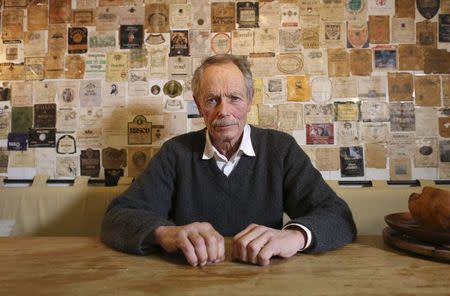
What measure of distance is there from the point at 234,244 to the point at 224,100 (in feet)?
1.97

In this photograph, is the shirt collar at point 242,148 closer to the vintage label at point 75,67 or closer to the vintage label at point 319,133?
the vintage label at point 319,133

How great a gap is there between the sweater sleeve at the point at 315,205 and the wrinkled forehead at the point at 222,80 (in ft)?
0.99

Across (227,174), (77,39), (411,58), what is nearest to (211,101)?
(227,174)

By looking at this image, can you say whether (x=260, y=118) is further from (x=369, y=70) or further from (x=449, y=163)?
(x=449, y=163)

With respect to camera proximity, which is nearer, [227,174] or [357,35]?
[227,174]

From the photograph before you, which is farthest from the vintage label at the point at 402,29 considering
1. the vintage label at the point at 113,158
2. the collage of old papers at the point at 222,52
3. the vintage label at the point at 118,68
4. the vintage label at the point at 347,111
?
the vintage label at the point at 113,158

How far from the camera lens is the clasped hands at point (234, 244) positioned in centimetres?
75

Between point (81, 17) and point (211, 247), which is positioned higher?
point (81, 17)

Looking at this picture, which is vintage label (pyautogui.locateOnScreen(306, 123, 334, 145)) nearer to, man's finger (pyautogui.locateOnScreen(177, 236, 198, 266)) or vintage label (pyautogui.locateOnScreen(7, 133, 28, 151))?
man's finger (pyautogui.locateOnScreen(177, 236, 198, 266))

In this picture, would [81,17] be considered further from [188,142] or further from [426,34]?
[426,34]

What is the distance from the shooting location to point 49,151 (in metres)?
1.89

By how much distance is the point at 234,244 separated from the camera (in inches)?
30.9

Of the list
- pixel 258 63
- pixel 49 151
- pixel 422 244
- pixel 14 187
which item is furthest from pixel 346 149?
pixel 14 187

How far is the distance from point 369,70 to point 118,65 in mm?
1302
